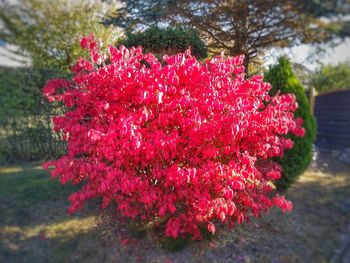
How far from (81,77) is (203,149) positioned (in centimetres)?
152

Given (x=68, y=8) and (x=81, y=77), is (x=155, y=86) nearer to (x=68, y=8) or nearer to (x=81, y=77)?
(x=81, y=77)

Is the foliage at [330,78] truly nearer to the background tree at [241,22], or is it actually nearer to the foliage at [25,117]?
→ the background tree at [241,22]

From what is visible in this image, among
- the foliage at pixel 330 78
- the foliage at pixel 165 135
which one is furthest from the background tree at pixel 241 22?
the foliage at pixel 330 78

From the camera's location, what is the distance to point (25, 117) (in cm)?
641

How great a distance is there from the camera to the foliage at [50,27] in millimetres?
7906

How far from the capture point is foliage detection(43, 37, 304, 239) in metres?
3.14

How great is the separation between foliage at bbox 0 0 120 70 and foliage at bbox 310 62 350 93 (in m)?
6.93

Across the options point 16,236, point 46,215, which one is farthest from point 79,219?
point 16,236

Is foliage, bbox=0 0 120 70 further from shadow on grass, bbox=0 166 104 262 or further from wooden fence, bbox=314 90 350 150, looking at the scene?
wooden fence, bbox=314 90 350 150

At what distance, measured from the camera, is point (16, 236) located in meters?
3.91

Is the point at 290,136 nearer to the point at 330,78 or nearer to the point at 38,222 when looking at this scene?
the point at 38,222

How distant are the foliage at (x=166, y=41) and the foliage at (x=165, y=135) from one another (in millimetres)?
1670

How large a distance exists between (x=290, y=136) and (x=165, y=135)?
2715mm

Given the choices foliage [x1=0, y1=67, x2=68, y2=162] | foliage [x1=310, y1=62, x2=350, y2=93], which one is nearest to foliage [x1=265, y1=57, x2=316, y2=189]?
foliage [x1=0, y1=67, x2=68, y2=162]
